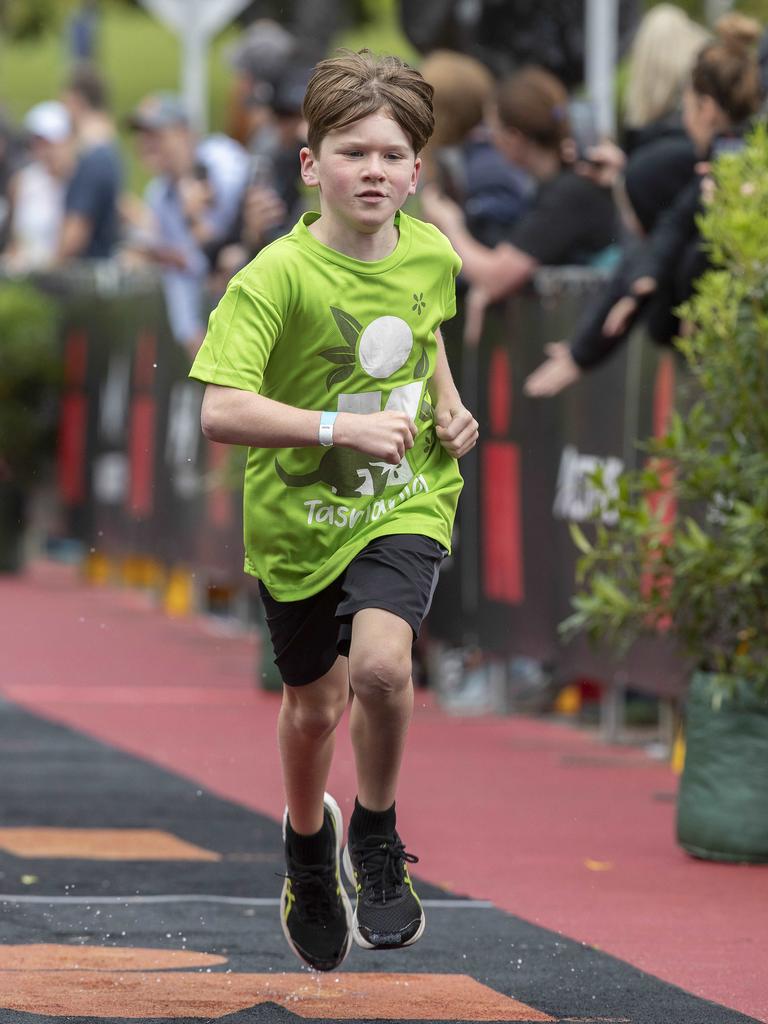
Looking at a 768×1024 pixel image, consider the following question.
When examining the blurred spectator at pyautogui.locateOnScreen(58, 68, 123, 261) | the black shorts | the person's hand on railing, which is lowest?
the black shorts

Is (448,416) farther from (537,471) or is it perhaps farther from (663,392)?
(537,471)

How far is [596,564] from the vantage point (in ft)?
31.8

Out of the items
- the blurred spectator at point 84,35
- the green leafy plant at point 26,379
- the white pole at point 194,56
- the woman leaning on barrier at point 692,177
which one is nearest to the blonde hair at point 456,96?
the woman leaning on barrier at point 692,177

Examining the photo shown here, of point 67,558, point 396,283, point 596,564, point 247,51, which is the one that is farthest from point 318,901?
point 67,558

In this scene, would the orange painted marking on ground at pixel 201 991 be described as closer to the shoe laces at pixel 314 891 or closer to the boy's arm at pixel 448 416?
the shoe laces at pixel 314 891

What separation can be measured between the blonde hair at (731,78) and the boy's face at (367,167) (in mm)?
3613

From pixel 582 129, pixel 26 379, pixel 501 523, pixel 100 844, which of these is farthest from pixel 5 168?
pixel 100 844

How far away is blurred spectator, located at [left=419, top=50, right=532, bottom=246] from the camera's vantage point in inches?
432

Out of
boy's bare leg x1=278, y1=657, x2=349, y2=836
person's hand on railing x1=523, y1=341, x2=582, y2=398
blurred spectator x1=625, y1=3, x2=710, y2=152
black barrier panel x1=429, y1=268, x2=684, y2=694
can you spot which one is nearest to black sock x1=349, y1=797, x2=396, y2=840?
boy's bare leg x1=278, y1=657, x2=349, y2=836

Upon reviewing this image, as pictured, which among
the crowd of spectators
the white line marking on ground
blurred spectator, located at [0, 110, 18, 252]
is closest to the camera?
the white line marking on ground

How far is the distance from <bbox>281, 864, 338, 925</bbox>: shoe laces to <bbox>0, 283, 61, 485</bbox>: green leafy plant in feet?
41.3

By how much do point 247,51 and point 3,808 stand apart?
655 cm

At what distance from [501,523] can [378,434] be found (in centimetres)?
588

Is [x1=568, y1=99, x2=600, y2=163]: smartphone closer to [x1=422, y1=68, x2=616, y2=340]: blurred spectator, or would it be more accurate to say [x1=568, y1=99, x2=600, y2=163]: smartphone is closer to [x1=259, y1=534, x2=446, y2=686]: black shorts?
[x1=422, y1=68, x2=616, y2=340]: blurred spectator
